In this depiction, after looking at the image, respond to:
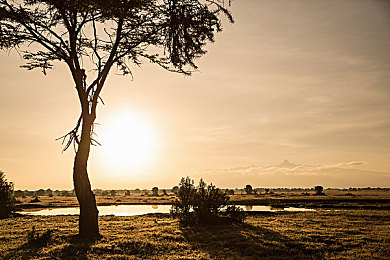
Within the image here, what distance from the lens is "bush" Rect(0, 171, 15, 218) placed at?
28734 mm

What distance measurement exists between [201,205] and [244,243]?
6.28 metres

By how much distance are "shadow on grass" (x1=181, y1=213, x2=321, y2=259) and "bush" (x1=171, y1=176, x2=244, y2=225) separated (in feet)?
5.00

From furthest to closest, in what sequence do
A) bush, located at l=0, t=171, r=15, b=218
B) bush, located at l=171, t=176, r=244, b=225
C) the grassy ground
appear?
bush, located at l=0, t=171, r=15, b=218, bush, located at l=171, t=176, r=244, b=225, the grassy ground

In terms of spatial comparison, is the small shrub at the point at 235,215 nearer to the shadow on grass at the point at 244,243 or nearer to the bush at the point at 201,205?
the bush at the point at 201,205

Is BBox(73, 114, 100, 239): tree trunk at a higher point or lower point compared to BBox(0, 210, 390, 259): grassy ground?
higher

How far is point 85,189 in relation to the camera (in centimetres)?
1591

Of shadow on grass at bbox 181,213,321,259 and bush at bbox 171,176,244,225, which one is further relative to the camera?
bush at bbox 171,176,244,225

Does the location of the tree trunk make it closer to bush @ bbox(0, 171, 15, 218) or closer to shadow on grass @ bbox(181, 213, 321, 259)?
shadow on grass @ bbox(181, 213, 321, 259)

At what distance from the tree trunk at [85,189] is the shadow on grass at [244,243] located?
4.53 m

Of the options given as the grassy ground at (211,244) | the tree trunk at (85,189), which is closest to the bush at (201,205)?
the grassy ground at (211,244)

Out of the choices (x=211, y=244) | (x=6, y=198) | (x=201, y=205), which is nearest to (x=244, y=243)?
(x=211, y=244)

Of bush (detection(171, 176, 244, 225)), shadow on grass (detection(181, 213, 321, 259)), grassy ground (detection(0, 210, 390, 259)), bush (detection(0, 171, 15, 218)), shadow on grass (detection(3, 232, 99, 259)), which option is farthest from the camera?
bush (detection(0, 171, 15, 218))

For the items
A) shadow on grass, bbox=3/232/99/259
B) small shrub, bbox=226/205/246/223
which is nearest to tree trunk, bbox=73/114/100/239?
shadow on grass, bbox=3/232/99/259

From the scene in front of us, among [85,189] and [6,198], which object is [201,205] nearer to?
[85,189]
